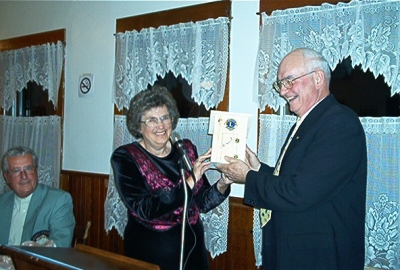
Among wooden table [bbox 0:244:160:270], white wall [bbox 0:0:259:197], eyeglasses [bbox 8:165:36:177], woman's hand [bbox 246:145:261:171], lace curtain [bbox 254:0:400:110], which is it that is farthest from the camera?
white wall [bbox 0:0:259:197]

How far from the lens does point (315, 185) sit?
153 centimetres

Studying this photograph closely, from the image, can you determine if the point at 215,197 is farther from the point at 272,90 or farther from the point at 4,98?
the point at 4,98

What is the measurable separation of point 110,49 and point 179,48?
0.82 metres

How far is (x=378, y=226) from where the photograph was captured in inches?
87.7

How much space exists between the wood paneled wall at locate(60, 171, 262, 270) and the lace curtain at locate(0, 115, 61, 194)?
5.8 inches

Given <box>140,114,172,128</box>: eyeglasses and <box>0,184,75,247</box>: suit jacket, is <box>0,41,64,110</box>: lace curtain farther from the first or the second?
<box>140,114,172,128</box>: eyeglasses

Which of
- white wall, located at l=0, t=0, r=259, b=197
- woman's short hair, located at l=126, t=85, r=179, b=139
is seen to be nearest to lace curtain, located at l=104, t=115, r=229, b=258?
white wall, located at l=0, t=0, r=259, b=197

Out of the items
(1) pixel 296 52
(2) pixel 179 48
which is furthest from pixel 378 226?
(2) pixel 179 48

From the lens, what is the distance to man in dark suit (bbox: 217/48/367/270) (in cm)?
154

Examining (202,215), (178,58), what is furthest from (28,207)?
(178,58)

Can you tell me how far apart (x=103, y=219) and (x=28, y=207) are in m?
1.21

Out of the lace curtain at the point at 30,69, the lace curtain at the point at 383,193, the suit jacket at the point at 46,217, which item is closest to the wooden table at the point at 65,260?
the suit jacket at the point at 46,217

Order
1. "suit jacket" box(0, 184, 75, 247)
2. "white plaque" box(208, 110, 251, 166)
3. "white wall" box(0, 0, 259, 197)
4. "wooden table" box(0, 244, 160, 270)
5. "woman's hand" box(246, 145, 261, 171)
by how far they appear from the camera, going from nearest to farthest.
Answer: "wooden table" box(0, 244, 160, 270), "white plaque" box(208, 110, 251, 166), "woman's hand" box(246, 145, 261, 171), "suit jacket" box(0, 184, 75, 247), "white wall" box(0, 0, 259, 197)

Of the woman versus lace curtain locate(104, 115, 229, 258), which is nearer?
the woman
